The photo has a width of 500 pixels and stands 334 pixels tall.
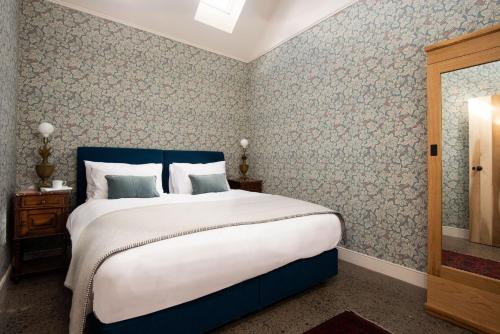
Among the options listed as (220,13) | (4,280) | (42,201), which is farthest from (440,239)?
(220,13)

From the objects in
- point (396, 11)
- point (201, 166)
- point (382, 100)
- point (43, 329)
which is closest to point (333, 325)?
point (43, 329)

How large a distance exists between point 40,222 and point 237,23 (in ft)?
11.7

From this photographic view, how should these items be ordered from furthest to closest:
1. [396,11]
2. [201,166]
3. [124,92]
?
1. [201,166]
2. [124,92]
3. [396,11]

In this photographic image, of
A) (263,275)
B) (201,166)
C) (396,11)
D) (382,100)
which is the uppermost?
(396,11)

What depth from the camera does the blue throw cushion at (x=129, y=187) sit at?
252 cm

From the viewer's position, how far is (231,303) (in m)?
1.53

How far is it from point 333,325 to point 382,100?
2.07m

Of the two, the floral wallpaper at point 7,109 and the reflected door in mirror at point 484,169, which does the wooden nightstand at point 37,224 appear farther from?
the reflected door in mirror at point 484,169

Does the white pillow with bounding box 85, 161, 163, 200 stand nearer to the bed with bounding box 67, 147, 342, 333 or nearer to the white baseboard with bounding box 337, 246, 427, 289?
the bed with bounding box 67, 147, 342, 333

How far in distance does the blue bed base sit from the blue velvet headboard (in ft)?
6.64

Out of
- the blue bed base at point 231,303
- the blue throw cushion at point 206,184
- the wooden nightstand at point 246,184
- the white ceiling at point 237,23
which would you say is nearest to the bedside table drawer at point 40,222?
the blue throw cushion at point 206,184

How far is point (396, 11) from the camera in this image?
235 centimetres

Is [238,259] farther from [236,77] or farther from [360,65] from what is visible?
[236,77]

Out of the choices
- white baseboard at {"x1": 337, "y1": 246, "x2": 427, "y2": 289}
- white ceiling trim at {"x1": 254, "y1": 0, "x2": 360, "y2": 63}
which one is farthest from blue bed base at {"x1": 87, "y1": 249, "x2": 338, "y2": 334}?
white ceiling trim at {"x1": 254, "y1": 0, "x2": 360, "y2": 63}
